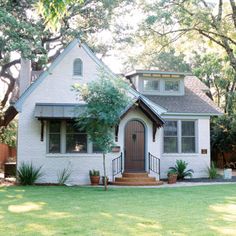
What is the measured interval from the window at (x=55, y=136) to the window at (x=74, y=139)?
43cm

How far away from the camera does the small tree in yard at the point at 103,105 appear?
51.6ft

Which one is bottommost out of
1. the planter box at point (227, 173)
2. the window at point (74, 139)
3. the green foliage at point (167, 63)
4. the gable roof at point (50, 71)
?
the planter box at point (227, 173)

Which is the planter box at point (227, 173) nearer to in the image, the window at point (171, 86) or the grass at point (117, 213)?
the window at point (171, 86)

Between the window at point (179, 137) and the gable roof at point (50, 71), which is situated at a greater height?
the gable roof at point (50, 71)

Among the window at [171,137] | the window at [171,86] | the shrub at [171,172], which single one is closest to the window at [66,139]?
the shrub at [171,172]

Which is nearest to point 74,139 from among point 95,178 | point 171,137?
point 95,178

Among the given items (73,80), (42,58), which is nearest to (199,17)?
(73,80)

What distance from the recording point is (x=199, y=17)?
807 inches

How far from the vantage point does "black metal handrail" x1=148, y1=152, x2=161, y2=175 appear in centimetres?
2028

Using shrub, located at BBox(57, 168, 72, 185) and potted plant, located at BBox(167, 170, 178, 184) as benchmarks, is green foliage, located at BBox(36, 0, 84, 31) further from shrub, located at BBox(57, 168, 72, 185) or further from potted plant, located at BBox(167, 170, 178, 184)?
potted plant, located at BBox(167, 170, 178, 184)

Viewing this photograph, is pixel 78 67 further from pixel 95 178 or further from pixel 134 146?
pixel 95 178

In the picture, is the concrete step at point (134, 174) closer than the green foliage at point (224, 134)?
Yes

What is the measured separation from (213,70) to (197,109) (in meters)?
13.9

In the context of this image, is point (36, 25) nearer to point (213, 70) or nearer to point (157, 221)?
point (157, 221)
